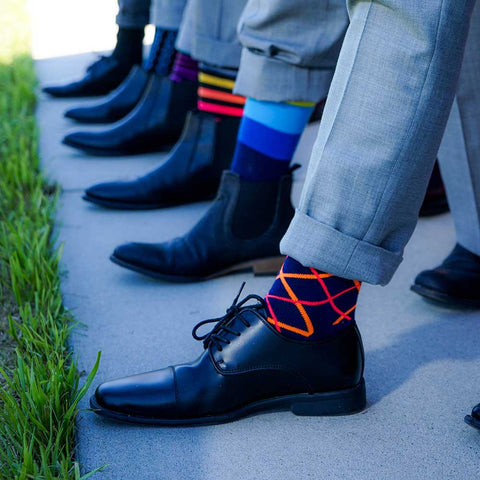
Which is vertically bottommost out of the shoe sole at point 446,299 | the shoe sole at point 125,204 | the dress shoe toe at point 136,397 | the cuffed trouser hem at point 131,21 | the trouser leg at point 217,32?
the shoe sole at point 125,204

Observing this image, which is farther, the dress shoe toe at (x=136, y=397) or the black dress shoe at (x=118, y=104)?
A: the black dress shoe at (x=118, y=104)

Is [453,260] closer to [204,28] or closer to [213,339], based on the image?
[213,339]

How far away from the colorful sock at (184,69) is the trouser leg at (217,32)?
439mm

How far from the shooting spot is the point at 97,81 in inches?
122

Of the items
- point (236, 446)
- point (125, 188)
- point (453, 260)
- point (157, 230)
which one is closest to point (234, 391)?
point (236, 446)

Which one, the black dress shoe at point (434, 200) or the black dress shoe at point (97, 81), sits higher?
the black dress shoe at point (434, 200)

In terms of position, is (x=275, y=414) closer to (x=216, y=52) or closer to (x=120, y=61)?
(x=216, y=52)

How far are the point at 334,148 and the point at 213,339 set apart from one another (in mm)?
330

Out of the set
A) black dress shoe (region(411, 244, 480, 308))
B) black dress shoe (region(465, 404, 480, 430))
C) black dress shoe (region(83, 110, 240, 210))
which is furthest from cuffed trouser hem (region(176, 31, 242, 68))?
black dress shoe (region(465, 404, 480, 430))

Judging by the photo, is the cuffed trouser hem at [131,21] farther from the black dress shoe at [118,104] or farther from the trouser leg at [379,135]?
the trouser leg at [379,135]

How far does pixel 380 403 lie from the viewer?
1077 millimetres

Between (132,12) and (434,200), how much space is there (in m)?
1.76

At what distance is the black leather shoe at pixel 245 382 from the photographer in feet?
3.31

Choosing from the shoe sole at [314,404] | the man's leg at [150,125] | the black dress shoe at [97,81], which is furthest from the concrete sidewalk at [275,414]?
the black dress shoe at [97,81]
